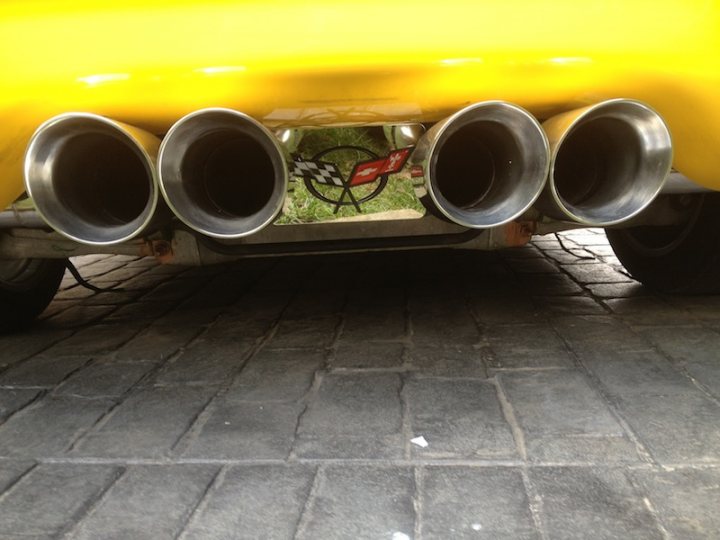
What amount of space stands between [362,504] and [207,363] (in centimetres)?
88

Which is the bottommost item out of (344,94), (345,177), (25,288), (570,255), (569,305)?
(570,255)

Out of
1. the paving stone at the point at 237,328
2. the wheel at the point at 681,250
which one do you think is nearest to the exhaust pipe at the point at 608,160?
the wheel at the point at 681,250

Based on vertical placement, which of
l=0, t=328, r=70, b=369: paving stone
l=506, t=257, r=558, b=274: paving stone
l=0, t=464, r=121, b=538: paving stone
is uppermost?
l=0, t=464, r=121, b=538: paving stone

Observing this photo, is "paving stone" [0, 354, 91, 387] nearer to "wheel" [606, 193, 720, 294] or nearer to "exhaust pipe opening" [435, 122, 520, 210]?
"exhaust pipe opening" [435, 122, 520, 210]

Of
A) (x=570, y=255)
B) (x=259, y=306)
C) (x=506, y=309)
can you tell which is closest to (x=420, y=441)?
(x=506, y=309)

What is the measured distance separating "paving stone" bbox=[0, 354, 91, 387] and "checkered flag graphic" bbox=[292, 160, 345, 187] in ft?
3.12

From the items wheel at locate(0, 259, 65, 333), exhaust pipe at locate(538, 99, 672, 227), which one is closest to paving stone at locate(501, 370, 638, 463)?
exhaust pipe at locate(538, 99, 672, 227)

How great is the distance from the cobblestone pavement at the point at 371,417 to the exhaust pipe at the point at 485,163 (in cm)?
50

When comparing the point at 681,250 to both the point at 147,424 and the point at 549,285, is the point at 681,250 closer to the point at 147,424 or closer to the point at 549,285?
the point at 549,285

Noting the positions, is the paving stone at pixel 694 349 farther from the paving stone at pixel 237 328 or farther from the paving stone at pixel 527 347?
the paving stone at pixel 237 328

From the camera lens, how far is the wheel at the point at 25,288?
2.19 metres

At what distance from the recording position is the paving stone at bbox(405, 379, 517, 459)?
4.37ft

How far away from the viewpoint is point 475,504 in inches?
45.2

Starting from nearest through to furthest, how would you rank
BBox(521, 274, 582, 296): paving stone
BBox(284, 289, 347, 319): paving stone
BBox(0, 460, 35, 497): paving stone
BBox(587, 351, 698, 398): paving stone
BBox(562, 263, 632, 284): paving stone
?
1. BBox(0, 460, 35, 497): paving stone
2. BBox(587, 351, 698, 398): paving stone
3. BBox(284, 289, 347, 319): paving stone
4. BBox(521, 274, 582, 296): paving stone
5. BBox(562, 263, 632, 284): paving stone
